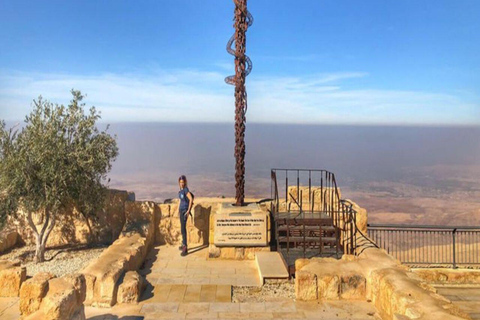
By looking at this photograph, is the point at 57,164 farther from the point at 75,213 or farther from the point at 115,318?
the point at 115,318

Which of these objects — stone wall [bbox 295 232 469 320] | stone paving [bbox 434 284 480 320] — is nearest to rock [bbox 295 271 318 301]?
stone wall [bbox 295 232 469 320]

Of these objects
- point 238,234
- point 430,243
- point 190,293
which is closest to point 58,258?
point 190,293

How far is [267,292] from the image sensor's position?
7.89 meters

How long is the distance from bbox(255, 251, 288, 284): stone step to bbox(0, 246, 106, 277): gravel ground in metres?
3.87

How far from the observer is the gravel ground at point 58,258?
29.8 ft

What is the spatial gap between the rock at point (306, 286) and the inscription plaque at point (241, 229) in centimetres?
315

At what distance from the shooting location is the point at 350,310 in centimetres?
672

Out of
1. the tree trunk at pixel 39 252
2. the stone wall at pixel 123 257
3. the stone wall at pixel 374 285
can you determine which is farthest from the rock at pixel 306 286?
the tree trunk at pixel 39 252

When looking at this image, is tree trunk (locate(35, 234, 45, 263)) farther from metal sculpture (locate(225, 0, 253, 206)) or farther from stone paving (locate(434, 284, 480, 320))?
stone paving (locate(434, 284, 480, 320))

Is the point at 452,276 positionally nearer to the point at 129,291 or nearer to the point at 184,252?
the point at 184,252

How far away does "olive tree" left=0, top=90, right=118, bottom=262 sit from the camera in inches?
365

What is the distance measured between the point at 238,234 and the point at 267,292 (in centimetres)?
246

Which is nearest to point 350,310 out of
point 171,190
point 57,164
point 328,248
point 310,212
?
point 328,248

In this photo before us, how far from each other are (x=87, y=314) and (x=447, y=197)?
5686 cm
